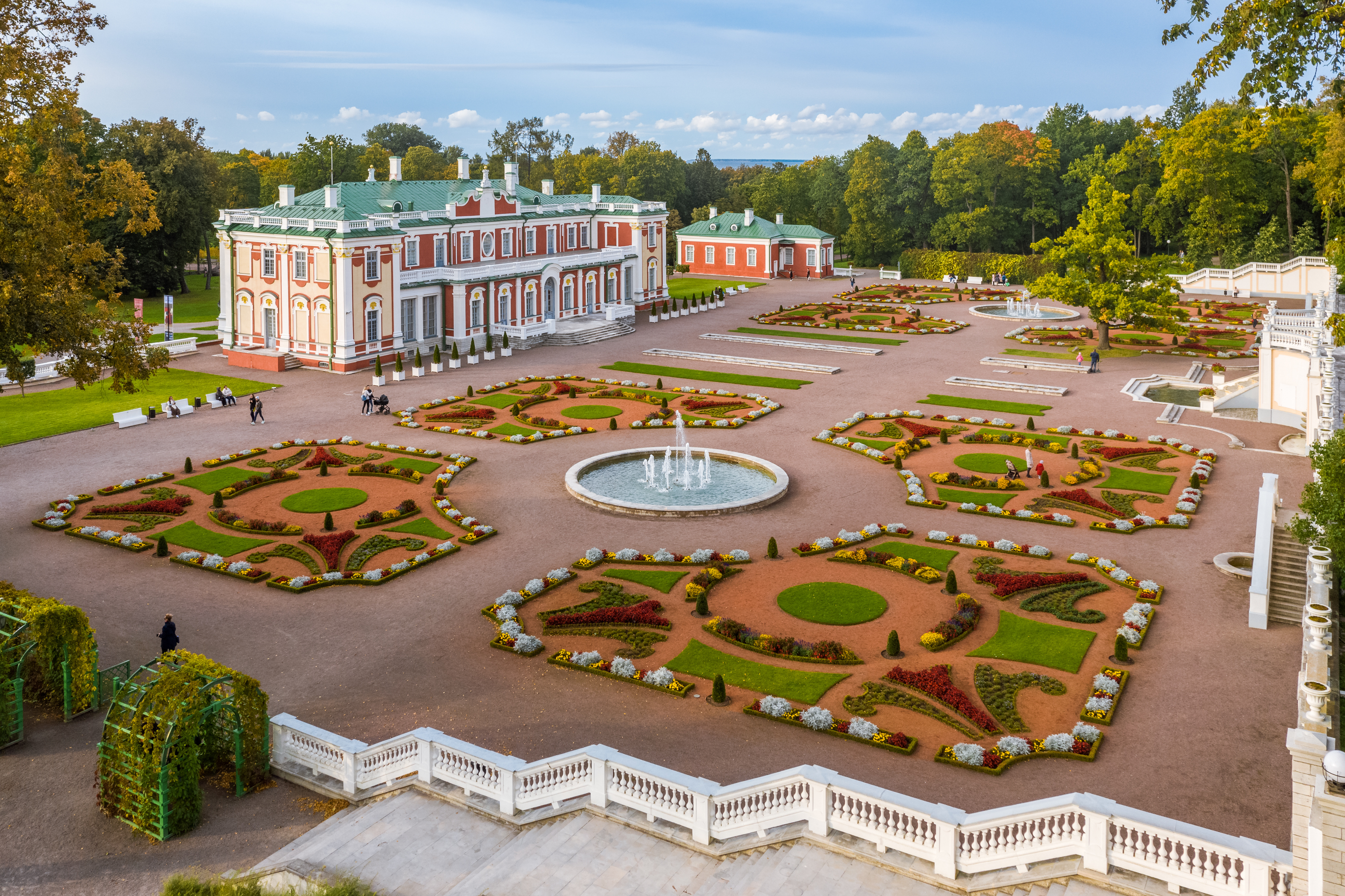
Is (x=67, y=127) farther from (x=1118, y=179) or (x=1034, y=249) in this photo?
(x=1118, y=179)

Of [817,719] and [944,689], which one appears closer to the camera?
[817,719]

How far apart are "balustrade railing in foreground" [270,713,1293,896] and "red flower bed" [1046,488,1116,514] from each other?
20.0m

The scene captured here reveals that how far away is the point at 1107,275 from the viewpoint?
6278cm

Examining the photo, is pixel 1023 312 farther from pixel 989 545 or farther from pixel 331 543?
pixel 331 543

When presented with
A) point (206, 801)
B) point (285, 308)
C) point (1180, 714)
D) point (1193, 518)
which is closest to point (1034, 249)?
point (1193, 518)

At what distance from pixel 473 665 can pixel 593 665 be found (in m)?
2.62

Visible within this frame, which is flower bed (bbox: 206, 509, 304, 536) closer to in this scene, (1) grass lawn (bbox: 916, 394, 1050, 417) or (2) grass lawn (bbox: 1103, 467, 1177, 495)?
(2) grass lawn (bbox: 1103, 467, 1177, 495)

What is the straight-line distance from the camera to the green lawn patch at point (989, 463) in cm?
3925

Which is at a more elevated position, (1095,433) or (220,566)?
(1095,433)

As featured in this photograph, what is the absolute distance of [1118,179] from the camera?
107 metres

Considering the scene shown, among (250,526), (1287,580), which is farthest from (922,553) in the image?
(250,526)

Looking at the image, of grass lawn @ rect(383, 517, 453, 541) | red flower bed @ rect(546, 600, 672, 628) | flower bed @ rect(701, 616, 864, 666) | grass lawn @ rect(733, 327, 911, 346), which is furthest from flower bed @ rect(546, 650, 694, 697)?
grass lawn @ rect(733, 327, 911, 346)

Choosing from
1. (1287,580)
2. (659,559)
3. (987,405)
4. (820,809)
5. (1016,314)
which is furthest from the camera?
(1016,314)

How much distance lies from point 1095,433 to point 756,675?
26300 mm
